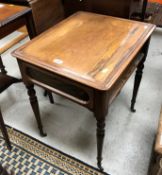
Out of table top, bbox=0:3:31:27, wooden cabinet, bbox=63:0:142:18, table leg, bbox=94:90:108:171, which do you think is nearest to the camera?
table leg, bbox=94:90:108:171

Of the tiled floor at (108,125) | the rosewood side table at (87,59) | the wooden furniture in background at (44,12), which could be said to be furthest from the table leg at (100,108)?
the wooden furniture in background at (44,12)

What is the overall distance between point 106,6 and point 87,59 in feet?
2.32

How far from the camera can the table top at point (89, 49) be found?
828mm

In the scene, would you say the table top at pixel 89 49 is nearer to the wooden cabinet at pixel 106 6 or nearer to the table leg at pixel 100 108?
the table leg at pixel 100 108

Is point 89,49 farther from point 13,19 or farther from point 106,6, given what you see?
point 106,6

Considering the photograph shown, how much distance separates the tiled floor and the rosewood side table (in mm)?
175

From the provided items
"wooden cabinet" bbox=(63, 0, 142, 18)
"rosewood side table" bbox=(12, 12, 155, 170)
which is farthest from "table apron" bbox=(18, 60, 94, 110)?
"wooden cabinet" bbox=(63, 0, 142, 18)

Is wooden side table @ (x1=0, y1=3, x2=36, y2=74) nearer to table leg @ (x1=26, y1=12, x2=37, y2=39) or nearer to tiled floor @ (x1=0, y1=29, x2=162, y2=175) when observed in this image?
table leg @ (x1=26, y1=12, x2=37, y2=39)

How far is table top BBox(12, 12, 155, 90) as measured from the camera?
32.6 inches

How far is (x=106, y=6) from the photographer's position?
1.43 m

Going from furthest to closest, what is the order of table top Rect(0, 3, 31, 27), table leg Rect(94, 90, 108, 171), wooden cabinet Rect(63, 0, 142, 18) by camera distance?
wooden cabinet Rect(63, 0, 142, 18) → table top Rect(0, 3, 31, 27) → table leg Rect(94, 90, 108, 171)

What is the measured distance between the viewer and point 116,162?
1.22 meters

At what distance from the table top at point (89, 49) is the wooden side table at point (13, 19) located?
0.23 meters

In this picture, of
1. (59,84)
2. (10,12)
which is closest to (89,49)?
(59,84)
